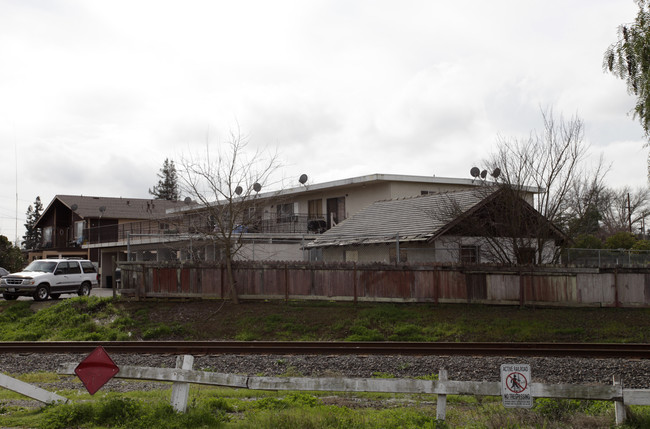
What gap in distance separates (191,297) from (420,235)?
9227mm

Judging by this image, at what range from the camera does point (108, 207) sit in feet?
192

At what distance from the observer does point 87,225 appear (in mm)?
55906

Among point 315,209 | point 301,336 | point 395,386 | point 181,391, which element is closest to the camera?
point 395,386

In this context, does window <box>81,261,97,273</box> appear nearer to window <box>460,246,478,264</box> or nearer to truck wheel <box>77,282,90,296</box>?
truck wheel <box>77,282,90,296</box>

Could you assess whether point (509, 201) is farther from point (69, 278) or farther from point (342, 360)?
point (69, 278)

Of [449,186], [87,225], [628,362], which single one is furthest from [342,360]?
[87,225]

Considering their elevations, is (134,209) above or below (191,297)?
above

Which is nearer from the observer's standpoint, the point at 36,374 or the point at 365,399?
the point at 365,399

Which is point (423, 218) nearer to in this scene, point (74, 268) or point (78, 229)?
point (74, 268)

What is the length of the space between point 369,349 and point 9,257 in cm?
3864

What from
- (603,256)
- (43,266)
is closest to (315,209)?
(43,266)

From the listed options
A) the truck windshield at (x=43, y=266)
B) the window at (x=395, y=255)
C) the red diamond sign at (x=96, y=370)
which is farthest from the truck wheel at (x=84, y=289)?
the red diamond sign at (x=96, y=370)

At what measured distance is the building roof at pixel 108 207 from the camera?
55.8 metres

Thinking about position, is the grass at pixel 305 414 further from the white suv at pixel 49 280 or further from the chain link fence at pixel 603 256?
the chain link fence at pixel 603 256
